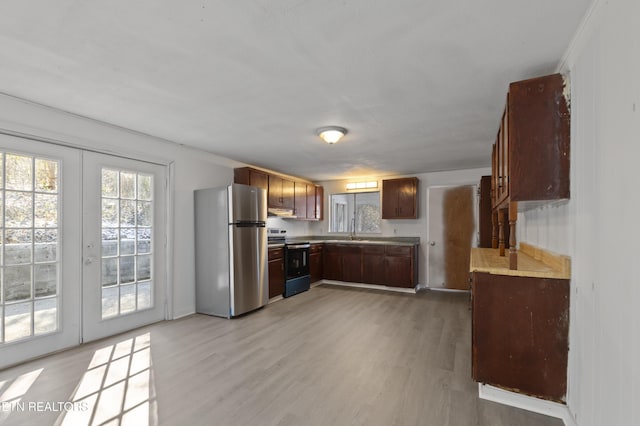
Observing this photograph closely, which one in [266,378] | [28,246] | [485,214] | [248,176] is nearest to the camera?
[266,378]

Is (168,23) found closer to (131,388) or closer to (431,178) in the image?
(131,388)

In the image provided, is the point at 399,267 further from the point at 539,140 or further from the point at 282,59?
the point at 282,59

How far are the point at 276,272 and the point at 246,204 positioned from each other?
1.36 m

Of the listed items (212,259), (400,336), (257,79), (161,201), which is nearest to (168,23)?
(257,79)

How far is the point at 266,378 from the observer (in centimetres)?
229

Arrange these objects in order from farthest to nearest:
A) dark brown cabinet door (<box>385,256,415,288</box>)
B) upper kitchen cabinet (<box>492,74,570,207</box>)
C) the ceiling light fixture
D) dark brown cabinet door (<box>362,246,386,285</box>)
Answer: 1. dark brown cabinet door (<box>362,246,386,285</box>)
2. dark brown cabinet door (<box>385,256,415,288</box>)
3. the ceiling light fixture
4. upper kitchen cabinet (<box>492,74,570,207</box>)

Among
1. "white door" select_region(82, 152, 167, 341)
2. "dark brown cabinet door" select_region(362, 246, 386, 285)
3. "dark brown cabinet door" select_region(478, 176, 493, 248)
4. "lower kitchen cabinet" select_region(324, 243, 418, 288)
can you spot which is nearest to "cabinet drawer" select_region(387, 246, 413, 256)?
"lower kitchen cabinet" select_region(324, 243, 418, 288)

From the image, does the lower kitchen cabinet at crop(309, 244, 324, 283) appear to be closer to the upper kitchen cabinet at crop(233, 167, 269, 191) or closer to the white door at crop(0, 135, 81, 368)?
the upper kitchen cabinet at crop(233, 167, 269, 191)

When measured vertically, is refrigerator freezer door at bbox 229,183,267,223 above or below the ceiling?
below

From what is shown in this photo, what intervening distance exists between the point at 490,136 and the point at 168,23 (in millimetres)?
3492

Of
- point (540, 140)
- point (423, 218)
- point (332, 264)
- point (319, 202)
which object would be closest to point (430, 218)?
point (423, 218)

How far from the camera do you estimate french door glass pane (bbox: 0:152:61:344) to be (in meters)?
2.52

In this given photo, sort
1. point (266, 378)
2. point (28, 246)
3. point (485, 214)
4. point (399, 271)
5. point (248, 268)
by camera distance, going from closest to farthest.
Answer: point (266, 378) → point (28, 246) → point (248, 268) → point (485, 214) → point (399, 271)

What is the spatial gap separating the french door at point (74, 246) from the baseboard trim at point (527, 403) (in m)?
3.65
